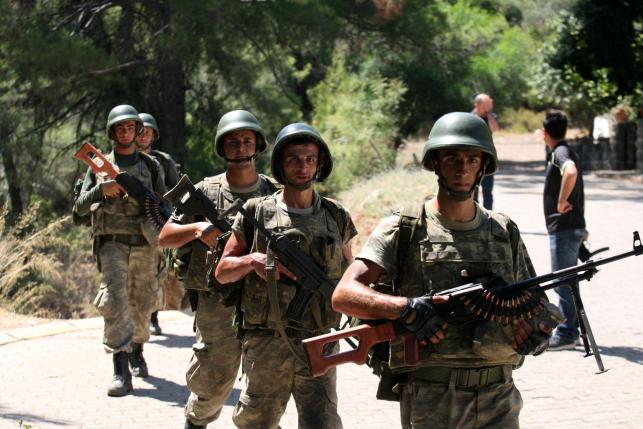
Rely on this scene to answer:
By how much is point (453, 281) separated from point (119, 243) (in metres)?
4.14

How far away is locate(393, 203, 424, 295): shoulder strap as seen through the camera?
377 centimetres

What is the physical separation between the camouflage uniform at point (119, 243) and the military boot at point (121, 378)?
0.06 metres

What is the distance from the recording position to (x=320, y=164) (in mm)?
4914

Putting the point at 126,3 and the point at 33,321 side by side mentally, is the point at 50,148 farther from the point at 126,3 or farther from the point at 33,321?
the point at 33,321

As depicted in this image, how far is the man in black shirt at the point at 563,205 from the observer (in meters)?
7.79

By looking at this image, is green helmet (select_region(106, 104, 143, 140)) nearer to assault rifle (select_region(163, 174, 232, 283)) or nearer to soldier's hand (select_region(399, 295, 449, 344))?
assault rifle (select_region(163, 174, 232, 283))

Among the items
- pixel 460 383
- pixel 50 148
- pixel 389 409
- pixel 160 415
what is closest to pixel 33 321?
pixel 160 415

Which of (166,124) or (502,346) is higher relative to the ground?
(166,124)

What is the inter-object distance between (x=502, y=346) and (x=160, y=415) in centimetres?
A: 346

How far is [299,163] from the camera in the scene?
4.72 meters

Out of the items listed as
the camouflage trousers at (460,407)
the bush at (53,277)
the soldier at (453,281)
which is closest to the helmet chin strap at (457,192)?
the soldier at (453,281)

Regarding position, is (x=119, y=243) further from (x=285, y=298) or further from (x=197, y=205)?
(x=285, y=298)

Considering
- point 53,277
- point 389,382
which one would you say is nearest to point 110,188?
point 389,382

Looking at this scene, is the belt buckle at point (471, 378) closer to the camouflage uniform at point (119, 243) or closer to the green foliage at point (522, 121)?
A: the camouflage uniform at point (119, 243)
